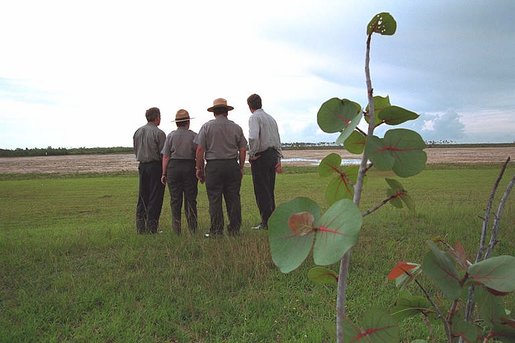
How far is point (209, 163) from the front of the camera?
5.96 meters

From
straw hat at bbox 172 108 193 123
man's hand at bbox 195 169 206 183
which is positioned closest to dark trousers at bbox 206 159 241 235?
man's hand at bbox 195 169 206 183

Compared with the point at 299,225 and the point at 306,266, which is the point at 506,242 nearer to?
the point at 306,266

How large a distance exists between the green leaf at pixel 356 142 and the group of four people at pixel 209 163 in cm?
503

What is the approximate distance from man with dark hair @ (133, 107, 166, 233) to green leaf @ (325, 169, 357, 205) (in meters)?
5.88

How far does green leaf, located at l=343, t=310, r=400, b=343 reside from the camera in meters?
0.76

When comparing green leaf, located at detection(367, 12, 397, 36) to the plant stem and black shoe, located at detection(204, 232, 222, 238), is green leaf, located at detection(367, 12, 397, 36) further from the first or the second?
black shoe, located at detection(204, 232, 222, 238)

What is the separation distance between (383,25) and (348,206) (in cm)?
36

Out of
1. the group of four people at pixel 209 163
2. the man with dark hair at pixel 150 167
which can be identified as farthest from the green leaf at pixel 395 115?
the man with dark hair at pixel 150 167

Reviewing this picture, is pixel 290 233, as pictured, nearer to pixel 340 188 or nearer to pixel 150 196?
pixel 340 188

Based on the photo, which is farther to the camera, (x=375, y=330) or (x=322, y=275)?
(x=322, y=275)

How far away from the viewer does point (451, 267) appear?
77 cm

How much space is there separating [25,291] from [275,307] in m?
2.48

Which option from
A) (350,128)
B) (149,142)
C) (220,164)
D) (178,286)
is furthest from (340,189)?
(149,142)

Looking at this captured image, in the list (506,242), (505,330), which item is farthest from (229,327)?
(506,242)
